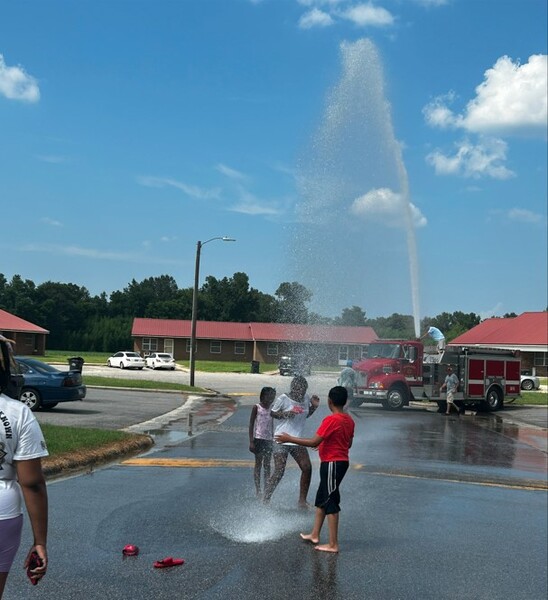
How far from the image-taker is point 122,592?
5.80 m

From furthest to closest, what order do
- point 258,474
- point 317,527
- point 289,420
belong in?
point 258,474
point 289,420
point 317,527

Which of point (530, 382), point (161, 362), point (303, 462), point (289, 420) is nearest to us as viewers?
point (289, 420)

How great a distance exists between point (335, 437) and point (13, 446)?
4.49m

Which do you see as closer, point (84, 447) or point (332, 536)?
point (332, 536)

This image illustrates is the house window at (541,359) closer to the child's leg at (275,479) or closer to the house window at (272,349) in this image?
the house window at (272,349)

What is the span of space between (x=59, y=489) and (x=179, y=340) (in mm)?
74291

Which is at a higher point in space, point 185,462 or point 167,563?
point 185,462

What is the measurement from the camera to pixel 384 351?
93.2 feet

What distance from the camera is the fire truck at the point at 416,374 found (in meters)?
27.9

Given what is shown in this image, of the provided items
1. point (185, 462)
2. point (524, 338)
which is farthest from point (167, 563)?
point (524, 338)

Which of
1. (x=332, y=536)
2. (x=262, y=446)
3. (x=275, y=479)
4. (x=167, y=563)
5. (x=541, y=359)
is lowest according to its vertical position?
(x=167, y=563)

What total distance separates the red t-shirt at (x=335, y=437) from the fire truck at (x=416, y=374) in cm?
2034

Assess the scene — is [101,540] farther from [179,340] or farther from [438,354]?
[179,340]

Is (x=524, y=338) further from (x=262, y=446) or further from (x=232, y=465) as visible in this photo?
(x=262, y=446)
